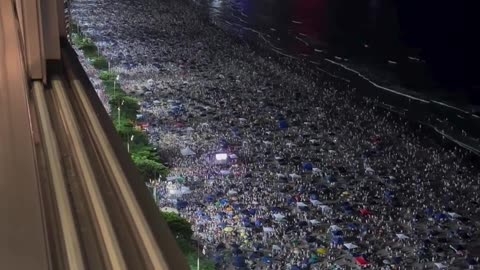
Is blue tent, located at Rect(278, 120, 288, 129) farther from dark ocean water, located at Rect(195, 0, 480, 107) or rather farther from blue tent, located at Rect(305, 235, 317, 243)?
blue tent, located at Rect(305, 235, 317, 243)

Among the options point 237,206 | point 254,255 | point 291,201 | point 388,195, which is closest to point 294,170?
point 291,201

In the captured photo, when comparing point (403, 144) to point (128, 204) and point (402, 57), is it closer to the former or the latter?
point (402, 57)

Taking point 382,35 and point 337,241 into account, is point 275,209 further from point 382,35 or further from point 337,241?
point 382,35

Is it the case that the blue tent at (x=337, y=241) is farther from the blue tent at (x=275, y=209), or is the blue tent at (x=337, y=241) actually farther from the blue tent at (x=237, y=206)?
the blue tent at (x=237, y=206)

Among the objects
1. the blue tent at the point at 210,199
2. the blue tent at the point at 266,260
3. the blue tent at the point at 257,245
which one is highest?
the blue tent at the point at 257,245

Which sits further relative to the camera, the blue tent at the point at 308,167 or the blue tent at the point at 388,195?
the blue tent at the point at 308,167

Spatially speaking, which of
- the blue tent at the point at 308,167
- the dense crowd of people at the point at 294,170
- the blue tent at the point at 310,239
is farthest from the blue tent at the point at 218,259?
the blue tent at the point at 308,167

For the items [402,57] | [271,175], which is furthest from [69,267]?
[402,57]
